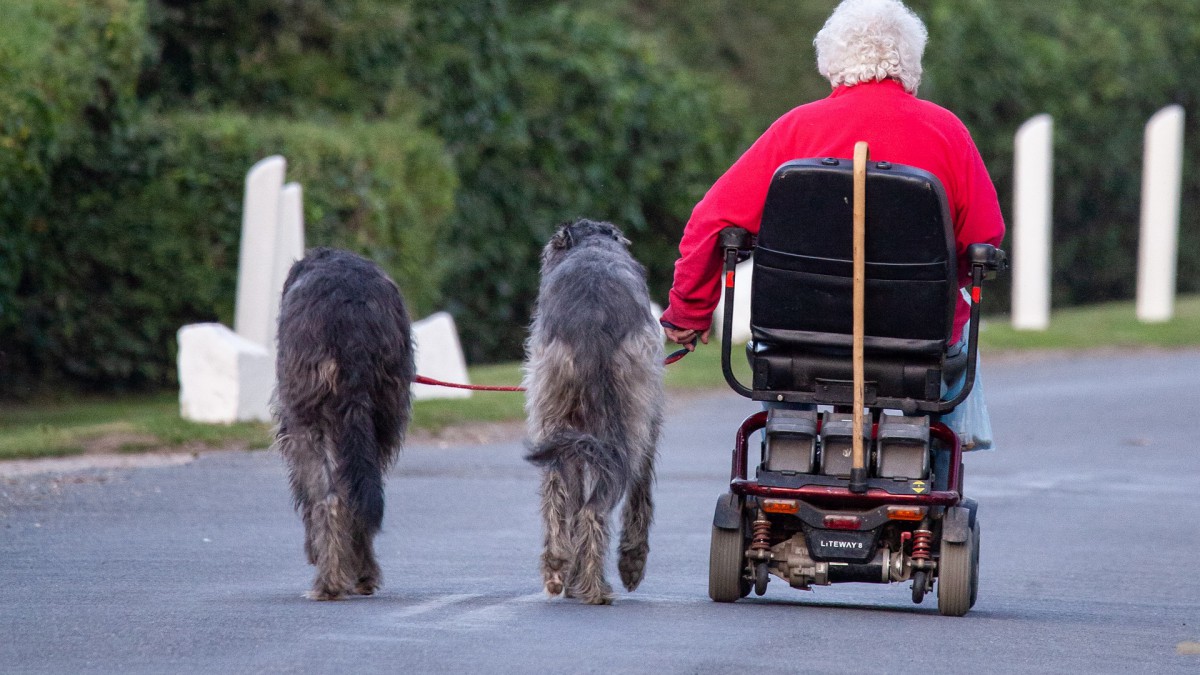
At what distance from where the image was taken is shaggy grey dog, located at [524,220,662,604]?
6480mm

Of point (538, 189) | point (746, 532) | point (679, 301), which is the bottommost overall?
point (746, 532)

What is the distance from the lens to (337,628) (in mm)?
5984

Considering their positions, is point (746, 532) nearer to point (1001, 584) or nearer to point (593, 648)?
point (593, 648)

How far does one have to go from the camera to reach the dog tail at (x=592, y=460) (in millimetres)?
6457

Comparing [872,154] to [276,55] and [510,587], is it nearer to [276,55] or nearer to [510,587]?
[510,587]

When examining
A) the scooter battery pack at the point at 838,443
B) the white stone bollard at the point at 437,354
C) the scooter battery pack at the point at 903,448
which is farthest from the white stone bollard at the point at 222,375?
the scooter battery pack at the point at 903,448

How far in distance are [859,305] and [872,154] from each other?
54 cm

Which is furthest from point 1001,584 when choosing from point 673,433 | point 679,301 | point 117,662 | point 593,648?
point 673,433

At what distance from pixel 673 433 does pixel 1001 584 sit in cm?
620

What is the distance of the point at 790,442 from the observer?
652 cm

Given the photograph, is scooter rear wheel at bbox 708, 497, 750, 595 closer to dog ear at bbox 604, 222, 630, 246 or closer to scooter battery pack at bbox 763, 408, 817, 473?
scooter battery pack at bbox 763, 408, 817, 473

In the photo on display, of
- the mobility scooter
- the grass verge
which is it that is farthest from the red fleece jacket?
the grass verge

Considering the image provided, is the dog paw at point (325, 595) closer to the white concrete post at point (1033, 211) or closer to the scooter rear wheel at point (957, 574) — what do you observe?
the scooter rear wheel at point (957, 574)

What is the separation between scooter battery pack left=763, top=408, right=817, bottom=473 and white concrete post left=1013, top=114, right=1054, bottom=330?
14508mm
